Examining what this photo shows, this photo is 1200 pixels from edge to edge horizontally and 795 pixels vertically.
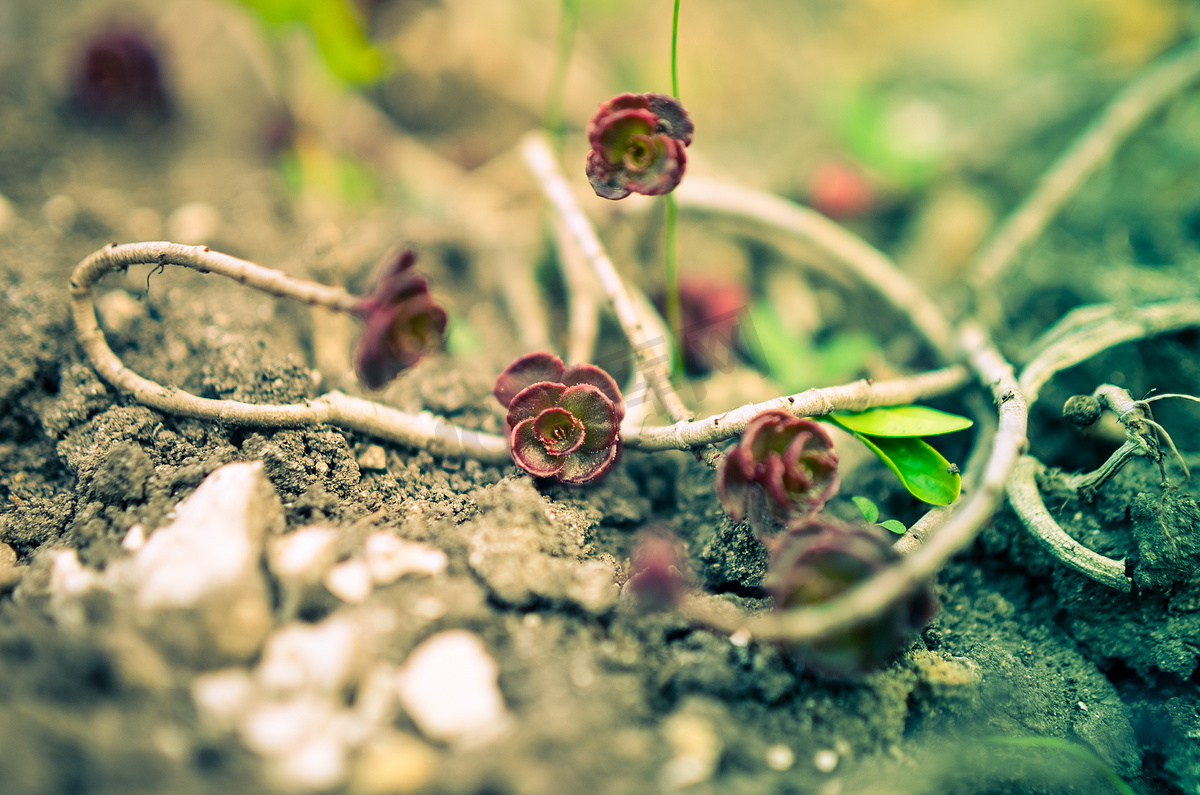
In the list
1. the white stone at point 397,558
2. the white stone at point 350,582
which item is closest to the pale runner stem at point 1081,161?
the white stone at point 397,558

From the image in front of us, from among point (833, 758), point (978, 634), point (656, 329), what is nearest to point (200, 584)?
point (833, 758)

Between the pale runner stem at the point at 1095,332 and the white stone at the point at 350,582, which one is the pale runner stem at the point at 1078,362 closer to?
the pale runner stem at the point at 1095,332

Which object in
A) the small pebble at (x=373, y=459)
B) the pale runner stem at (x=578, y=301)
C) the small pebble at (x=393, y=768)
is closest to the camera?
the small pebble at (x=393, y=768)

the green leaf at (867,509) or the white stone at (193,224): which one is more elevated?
the white stone at (193,224)

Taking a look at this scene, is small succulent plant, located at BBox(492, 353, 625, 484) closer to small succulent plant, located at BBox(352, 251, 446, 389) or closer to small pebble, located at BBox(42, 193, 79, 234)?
small succulent plant, located at BBox(352, 251, 446, 389)

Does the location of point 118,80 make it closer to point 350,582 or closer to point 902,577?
point 350,582

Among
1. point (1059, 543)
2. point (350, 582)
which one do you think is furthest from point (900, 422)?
point (350, 582)
